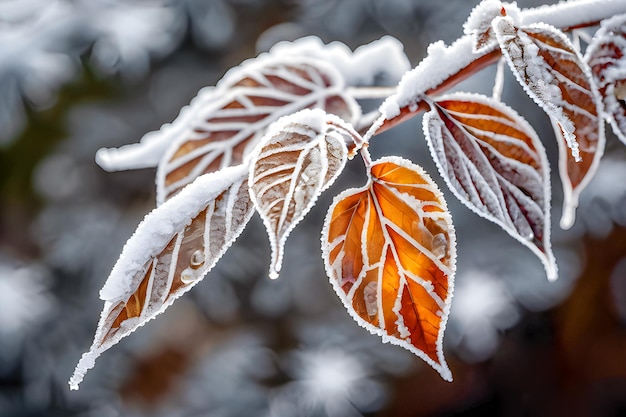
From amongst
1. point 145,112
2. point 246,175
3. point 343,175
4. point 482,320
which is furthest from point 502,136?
point 145,112

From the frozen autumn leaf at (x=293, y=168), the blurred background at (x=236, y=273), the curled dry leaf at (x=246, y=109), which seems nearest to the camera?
the frozen autumn leaf at (x=293, y=168)

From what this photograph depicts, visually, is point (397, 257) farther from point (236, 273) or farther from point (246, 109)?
point (236, 273)

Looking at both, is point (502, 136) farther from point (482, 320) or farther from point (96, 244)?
point (96, 244)

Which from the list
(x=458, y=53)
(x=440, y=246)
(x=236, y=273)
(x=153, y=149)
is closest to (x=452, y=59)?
(x=458, y=53)

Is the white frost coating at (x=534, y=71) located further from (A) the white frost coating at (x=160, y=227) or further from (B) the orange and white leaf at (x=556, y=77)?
(A) the white frost coating at (x=160, y=227)

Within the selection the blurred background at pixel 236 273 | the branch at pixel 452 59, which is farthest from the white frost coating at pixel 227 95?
the blurred background at pixel 236 273
